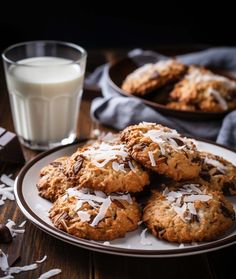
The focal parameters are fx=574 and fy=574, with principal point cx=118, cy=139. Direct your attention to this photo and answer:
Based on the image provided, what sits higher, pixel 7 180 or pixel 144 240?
pixel 144 240

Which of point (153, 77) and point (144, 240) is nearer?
point (144, 240)

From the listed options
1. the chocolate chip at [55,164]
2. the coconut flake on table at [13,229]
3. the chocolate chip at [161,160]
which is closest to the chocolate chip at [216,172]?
the chocolate chip at [161,160]

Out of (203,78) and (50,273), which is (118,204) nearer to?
(50,273)

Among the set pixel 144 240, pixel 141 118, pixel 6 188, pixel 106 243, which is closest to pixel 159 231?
pixel 144 240

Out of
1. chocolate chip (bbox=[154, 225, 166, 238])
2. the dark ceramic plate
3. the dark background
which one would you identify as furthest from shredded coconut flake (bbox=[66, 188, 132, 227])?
the dark background

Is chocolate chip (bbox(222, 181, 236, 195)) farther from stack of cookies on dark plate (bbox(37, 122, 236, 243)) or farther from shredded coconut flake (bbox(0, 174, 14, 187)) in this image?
shredded coconut flake (bbox(0, 174, 14, 187))

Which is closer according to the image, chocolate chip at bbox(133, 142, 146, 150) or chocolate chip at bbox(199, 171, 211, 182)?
chocolate chip at bbox(133, 142, 146, 150)

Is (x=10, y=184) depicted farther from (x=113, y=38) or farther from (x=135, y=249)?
(x=113, y=38)
